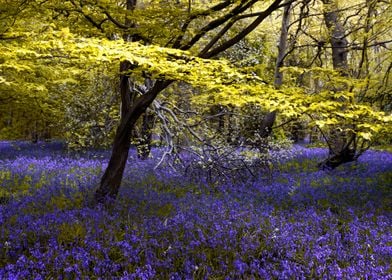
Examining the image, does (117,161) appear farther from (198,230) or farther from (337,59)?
(337,59)

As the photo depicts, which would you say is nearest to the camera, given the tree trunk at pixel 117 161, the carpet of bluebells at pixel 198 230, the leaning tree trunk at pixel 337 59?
the carpet of bluebells at pixel 198 230

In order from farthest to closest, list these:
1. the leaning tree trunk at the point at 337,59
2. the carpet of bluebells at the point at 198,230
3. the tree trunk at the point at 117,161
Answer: the leaning tree trunk at the point at 337,59
the tree trunk at the point at 117,161
the carpet of bluebells at the point at 198,230

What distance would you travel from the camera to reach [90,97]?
14.6 meters

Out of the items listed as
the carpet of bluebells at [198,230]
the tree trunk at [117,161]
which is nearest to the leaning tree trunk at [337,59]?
the carpet of bluebells at [198,230]

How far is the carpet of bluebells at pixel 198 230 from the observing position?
13.6ft

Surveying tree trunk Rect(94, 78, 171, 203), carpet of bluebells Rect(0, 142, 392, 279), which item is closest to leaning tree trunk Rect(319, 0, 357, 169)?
carpet of bluebells Rect(0, 142, 392, 279)

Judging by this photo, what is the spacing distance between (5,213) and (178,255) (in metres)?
3.14

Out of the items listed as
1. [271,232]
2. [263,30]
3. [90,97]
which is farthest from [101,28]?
[263,30]

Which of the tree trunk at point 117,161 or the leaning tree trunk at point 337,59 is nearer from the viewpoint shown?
the tree trunk at point 117,161

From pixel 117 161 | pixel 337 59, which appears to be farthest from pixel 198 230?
pixel 337 59

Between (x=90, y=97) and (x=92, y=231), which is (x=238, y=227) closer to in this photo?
(x=92, y=231)

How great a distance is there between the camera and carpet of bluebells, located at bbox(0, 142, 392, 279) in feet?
13.6

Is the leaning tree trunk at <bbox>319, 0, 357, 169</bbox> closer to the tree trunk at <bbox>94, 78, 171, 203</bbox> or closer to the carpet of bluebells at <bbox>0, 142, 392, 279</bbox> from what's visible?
the carpet of bluebells at <bbox>0, 142, 392, 279</bbox>

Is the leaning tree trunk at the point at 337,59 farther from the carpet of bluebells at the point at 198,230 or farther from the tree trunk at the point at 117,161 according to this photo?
the tree trunk at the point at 117,161
